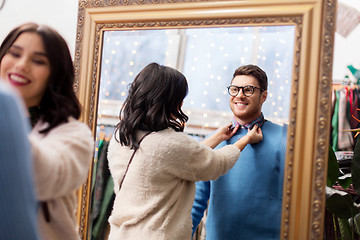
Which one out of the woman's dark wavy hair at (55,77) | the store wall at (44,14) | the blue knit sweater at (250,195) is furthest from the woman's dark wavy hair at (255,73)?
the store wall at (44,14)

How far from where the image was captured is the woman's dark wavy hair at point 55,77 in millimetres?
848

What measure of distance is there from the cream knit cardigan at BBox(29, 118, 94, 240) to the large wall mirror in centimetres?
65

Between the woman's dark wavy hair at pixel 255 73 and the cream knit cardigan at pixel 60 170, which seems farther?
the woman's dark wavy hair at pixel 255 73

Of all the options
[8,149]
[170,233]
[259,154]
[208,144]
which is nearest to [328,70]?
[259,154]

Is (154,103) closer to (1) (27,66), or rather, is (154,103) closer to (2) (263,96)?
(2) (263,96)

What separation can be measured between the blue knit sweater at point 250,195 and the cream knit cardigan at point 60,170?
0.63 m

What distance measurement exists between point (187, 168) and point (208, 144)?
0.54ft

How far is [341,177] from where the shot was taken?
1528mm

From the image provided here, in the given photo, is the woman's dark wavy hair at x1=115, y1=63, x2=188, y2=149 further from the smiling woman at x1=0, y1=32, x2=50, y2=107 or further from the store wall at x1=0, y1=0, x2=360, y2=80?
the store wall at x1=0, y1=0, x2=360, y2=80

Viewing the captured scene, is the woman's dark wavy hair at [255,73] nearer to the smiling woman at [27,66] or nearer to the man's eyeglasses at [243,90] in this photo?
the man's eyeglasses at [243,90]

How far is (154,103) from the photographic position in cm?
133

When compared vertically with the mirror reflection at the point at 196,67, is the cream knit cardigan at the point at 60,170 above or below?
below

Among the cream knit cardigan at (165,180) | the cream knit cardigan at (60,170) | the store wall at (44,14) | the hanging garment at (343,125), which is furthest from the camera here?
the hanging garment at (343,125)

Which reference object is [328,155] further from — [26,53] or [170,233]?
[26,53]
